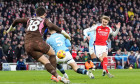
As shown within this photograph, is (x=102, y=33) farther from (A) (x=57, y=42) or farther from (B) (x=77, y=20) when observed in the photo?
(B) (x=77, y=20)

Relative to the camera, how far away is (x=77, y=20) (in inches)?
1236

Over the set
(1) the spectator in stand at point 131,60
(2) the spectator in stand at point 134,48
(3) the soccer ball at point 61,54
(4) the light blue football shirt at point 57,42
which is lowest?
(1) the spectator in stand at point 131,60

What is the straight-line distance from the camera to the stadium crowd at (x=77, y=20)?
25.3 meters

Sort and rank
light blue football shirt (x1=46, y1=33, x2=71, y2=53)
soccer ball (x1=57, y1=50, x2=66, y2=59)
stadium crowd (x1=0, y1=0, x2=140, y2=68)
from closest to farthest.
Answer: soccer ball (x1=57, y1=50, x2=66, y2=59)
light blue football shirt (x1=46, y1=33, x2=71, y2=53)
stadium crowd (x1=0, y1=0, x2=140, y2=68)

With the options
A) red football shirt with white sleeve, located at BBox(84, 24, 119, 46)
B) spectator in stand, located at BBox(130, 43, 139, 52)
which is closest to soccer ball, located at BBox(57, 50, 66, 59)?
red football shirt with white sleeve, located at BBox(84, 24, 119, 46)

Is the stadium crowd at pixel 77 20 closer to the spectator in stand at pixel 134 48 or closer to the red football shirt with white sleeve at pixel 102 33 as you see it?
the spectator in stand at pixel 134 48

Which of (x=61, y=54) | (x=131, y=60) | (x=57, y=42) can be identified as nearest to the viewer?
(x=61, y=54)

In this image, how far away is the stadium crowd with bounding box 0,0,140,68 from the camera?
25.3 m

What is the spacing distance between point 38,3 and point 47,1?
→ 68.1 inches

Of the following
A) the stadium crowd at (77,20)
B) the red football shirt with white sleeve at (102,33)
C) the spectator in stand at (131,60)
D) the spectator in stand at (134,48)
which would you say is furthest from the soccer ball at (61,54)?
the spectator in stand at (134,48)

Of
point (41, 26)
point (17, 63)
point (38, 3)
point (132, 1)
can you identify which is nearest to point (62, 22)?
point (38, 3)

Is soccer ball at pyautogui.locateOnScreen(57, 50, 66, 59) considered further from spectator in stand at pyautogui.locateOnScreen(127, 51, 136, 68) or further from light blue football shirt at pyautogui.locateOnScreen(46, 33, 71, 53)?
spectator in stand at pyautogui.locateOnScreen(127, 51, 136, 68)

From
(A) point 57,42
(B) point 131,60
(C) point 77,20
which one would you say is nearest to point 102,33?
(A) point 57,42

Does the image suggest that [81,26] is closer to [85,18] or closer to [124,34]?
[85,18]
